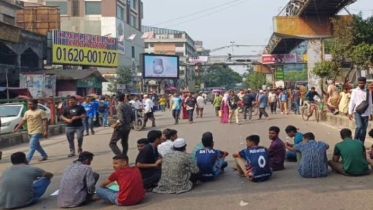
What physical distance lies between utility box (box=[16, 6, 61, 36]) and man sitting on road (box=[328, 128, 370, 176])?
37.2 metres

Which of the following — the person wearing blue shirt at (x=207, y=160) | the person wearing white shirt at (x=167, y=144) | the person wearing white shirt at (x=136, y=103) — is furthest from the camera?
the person wearing white shirt at (x=136, y=103)

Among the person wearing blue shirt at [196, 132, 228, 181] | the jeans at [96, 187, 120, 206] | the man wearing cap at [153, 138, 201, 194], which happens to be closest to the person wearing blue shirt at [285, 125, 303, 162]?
the person wearing blue shirt at [196, 132, 228, 181]

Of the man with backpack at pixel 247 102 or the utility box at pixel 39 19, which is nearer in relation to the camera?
the man with backpack at pixel 247 102

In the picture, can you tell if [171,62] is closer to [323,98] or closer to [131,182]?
[323,98]

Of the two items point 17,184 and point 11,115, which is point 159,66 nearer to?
point 11,115

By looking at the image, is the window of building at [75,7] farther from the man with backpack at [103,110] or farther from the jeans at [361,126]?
the jeans at [361,126]

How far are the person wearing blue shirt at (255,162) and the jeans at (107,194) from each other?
243cm

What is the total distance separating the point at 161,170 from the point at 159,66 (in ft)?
142

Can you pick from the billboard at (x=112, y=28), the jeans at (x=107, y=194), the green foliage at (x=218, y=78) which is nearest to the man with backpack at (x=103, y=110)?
the jeans at (x=107, y=194)

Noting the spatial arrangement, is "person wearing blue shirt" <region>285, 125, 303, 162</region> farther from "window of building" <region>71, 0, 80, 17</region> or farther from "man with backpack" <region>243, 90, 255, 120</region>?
"window of building" <region>71, 0, 80, 17</region>

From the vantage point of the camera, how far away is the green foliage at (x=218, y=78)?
4970 inches

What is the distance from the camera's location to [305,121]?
76.2ft

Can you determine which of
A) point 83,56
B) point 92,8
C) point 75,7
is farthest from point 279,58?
point 75,7

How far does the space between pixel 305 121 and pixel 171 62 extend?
30.2 metres
